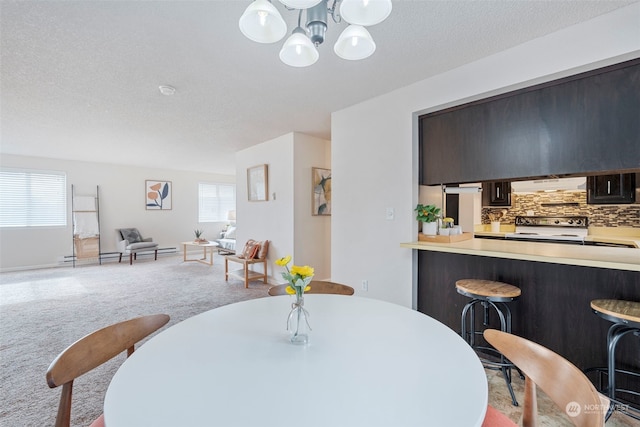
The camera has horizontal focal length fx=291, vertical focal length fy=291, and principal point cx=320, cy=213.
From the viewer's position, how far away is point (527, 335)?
7.19ft

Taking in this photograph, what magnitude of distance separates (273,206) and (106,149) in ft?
11.7

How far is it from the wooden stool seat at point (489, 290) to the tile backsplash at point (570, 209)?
3298mm

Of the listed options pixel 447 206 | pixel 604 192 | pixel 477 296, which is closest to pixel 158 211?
pixel 447 206

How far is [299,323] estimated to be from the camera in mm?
1104

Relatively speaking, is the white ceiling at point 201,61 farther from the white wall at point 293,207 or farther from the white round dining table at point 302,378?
the white round dining table at point 302,378

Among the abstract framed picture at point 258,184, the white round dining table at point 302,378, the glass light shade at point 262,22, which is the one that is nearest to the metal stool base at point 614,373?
the white round dining table at point 302,378

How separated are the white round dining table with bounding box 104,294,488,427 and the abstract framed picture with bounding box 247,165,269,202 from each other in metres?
3.91

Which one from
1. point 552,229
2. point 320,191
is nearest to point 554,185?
point 552,229

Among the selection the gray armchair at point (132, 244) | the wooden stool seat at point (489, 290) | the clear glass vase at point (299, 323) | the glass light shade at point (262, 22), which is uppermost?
the glass light shade at point (262, 22)

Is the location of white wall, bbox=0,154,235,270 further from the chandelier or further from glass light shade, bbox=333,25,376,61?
glass light shade, bbox=333,25,376,61

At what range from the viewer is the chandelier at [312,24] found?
117cm

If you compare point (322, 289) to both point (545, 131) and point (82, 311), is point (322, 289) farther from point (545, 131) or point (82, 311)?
point (82, 311)

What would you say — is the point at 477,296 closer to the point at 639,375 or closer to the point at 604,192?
the point at 639,375

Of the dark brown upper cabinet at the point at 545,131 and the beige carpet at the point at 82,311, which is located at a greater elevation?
the dark brown upper cabinet at the point at 545,131
